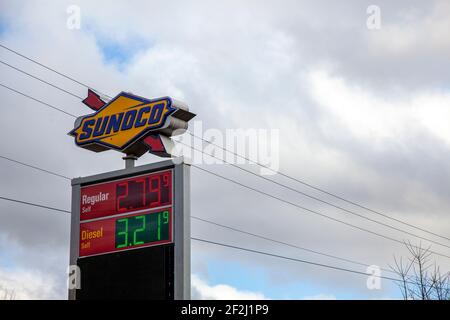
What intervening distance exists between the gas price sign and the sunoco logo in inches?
59.9

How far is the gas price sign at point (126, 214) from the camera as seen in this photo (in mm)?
20453

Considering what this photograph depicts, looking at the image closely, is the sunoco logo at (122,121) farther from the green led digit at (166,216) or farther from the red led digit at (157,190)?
the green led digit at (166,216)

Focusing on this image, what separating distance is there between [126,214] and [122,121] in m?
3.09

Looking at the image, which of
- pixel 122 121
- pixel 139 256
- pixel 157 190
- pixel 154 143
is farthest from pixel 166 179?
pixel 122 121

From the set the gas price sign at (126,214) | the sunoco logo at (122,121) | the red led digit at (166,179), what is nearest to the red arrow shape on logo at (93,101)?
the sunoco logo at (122,121)

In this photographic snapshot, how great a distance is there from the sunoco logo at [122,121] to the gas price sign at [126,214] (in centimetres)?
152

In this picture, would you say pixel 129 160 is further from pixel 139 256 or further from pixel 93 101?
pixel 139 256

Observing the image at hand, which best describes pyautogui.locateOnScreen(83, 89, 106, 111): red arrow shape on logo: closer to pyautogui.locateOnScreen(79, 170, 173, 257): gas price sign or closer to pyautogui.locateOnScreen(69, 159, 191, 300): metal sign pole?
pyautogui.locateOnScreen(69, 159, 191, 300): metal sign pole
